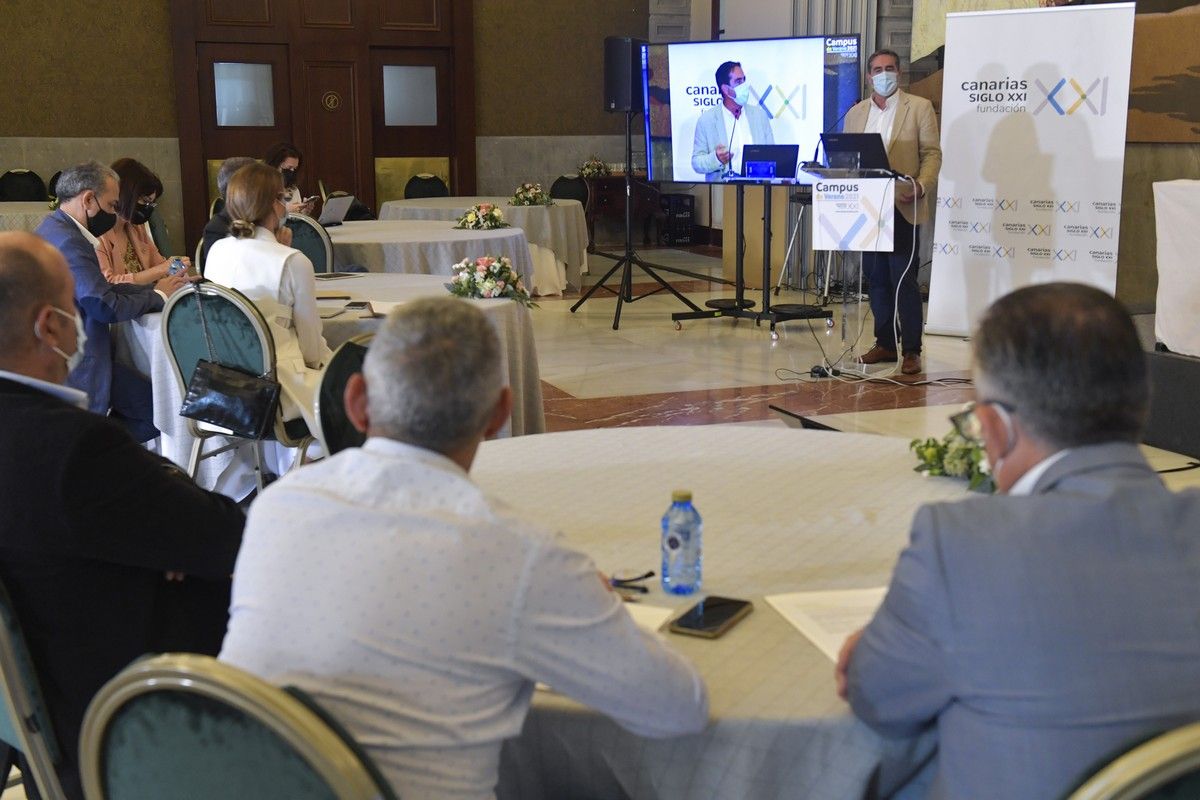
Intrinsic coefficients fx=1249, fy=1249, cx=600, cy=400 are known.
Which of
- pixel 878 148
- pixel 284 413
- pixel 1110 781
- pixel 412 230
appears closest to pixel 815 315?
pixel 878 148

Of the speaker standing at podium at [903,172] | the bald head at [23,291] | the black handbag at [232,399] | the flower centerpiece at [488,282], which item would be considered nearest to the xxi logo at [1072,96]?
the speaker standing at podium at [903,172]

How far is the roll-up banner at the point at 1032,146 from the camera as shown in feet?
24.0

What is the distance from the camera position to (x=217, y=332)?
4266 mm

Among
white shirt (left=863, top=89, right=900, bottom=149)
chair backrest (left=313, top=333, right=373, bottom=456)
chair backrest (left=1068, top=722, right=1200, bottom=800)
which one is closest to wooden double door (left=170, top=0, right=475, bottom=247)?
white shirt (left=863, top=89, right=900, bottom=149)

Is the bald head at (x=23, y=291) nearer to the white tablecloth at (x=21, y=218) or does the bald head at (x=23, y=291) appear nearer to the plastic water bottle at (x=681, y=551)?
the plastic water bottle at (x=681, y=551)

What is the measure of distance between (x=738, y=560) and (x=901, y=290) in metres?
5.43

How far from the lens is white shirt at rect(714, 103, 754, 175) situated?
874cm

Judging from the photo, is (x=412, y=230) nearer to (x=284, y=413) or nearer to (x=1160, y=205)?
(x=284, y=413)

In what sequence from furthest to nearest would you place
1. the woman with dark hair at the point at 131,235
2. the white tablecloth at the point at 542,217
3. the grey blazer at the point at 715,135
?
the white tablecloth at the point at 542,217, the grey blazer at the point at 715,135, the woman with dark hair at the point at 131,235

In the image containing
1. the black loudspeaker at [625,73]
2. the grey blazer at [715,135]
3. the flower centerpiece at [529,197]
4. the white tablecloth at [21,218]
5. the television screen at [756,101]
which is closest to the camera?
the television screen at [756,101]

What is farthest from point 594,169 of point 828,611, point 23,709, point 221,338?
point 23,709

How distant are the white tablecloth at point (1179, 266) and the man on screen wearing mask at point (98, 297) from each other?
14.0ft

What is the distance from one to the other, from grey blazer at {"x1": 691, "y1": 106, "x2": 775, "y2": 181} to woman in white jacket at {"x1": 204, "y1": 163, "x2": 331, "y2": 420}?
4692mm

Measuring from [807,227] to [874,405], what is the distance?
4633 millimetres
